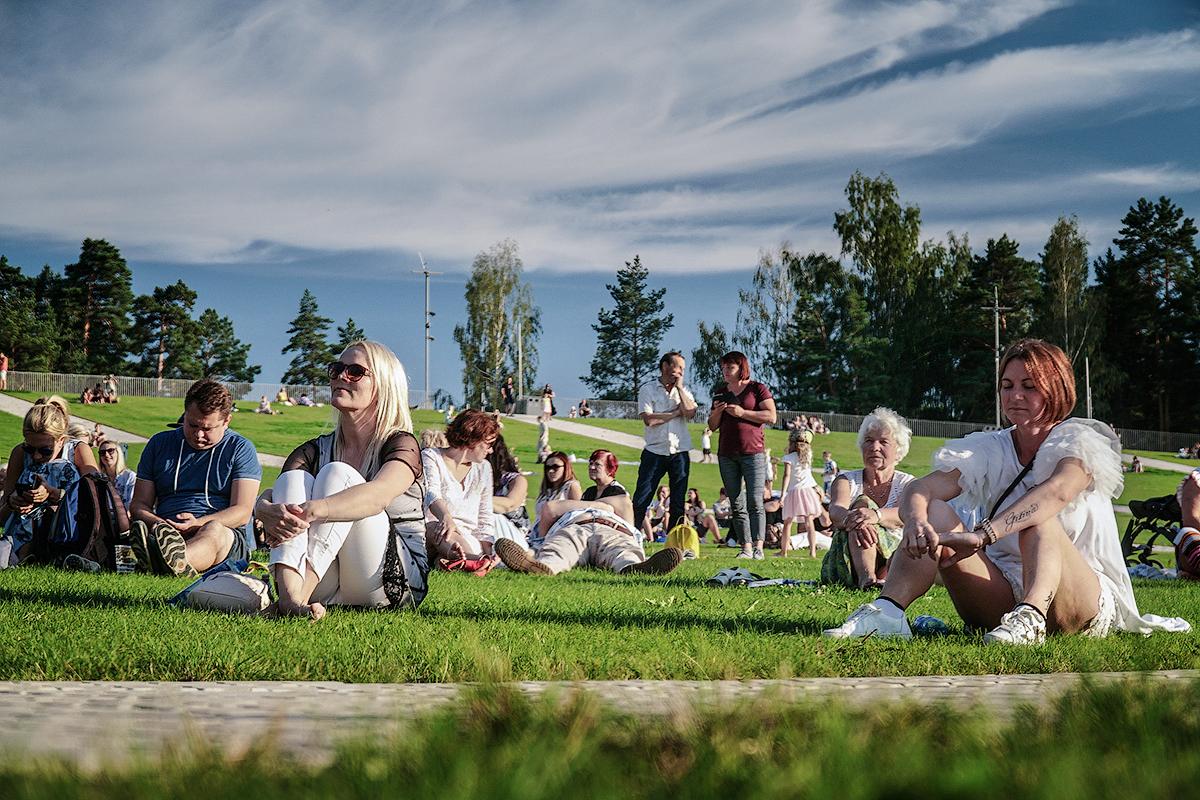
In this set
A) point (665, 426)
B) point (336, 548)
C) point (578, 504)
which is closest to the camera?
point (336, 548)

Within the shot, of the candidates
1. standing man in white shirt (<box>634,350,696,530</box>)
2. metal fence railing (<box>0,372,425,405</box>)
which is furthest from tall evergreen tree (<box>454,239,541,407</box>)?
standing man in white shirt (<box>634,350,696,530</box>)

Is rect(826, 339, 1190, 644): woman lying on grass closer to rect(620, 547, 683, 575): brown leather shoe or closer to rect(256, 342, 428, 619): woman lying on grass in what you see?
rect(256, 342, 428, 619): woman lying on grass

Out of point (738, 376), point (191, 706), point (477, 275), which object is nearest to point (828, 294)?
point (477, 275)

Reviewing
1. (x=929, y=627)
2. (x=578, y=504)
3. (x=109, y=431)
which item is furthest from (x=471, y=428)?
(x=109, y=431)

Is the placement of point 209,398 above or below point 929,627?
above

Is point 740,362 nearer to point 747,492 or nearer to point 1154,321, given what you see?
point 747,492

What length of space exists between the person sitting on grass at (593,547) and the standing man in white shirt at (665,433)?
70.1 inches

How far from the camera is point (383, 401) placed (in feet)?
18.1

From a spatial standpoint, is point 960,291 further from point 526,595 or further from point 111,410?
point 526,595

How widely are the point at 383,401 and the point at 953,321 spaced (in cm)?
6830

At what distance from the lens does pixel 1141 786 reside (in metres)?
1.50

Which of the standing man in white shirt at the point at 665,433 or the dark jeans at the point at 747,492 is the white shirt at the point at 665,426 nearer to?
the standing man in white shirt at the point at 665,433

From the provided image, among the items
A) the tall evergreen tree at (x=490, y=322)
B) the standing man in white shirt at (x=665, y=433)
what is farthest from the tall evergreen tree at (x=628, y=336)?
the standing man in white shirt at (x=665, y=433)

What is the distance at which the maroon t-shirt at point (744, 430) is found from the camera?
12.4 m
